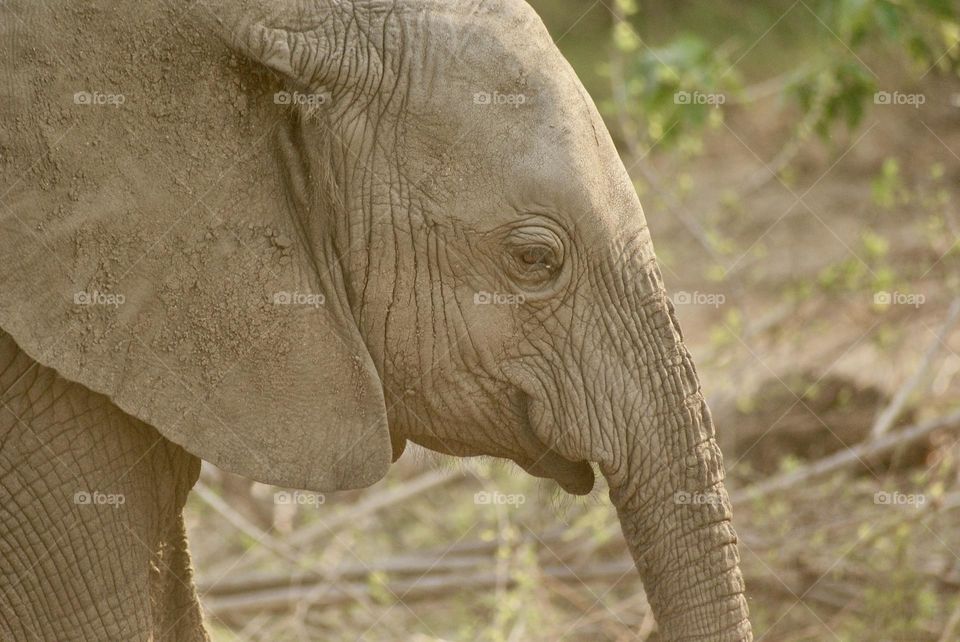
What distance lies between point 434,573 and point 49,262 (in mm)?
3571

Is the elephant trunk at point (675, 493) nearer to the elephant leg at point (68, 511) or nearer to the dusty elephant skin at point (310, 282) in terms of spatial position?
the dusty elephant skin at point (310, 282)

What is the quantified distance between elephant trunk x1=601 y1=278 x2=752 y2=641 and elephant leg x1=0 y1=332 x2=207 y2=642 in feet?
3.49

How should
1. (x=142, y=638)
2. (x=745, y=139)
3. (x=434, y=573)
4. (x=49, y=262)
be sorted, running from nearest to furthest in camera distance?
1. (x=49, y=262)
2. (x=142, y=638)
3. (x=434, y=573)
4. (x=745, y=139)

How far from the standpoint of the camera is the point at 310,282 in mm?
3137

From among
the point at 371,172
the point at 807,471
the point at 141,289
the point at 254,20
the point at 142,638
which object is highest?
the point at 254,20

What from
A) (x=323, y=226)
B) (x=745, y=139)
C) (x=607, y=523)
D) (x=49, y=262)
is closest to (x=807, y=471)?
(x=607, y=523)

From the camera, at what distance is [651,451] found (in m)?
3.20

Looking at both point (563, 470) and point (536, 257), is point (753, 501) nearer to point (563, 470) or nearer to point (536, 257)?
point (563, 470)

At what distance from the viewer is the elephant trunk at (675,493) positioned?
10.5ft

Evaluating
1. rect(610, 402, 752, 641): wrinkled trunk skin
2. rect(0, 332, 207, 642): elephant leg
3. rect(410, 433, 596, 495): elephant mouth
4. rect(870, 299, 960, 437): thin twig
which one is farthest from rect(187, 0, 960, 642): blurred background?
rect(610, 402, 752, 641): wrinkled trunk skin

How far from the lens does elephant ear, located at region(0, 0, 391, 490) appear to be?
9.60ft

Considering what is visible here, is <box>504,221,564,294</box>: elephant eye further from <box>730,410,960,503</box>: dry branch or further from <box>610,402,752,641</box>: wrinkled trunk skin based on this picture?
<box>730,410,960,503</box>: dry branch

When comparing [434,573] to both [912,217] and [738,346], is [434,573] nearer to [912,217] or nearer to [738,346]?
[738,346]

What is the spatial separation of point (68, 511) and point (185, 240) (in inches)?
24.6
